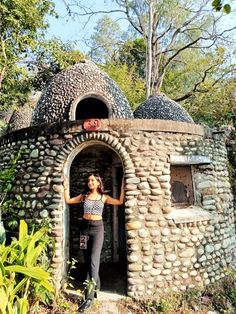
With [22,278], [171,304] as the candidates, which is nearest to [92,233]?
[22,278]

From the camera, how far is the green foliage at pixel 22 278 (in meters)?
4.23

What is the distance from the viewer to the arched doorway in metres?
7.52

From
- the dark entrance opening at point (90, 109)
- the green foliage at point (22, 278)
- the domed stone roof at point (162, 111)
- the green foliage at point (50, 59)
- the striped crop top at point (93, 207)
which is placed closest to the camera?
the green foliage at point (22, 278)

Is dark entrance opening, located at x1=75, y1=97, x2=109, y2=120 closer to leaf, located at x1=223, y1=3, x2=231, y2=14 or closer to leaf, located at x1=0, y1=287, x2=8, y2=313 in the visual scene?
leaf, located at x1=0, y1=287, x2=8, y2=313

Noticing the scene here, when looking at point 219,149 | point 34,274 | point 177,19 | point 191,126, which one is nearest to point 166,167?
point 191,126

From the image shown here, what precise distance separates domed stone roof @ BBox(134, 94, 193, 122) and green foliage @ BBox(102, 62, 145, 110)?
9.81m

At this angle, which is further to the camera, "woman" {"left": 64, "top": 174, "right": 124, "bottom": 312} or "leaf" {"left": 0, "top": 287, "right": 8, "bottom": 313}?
"woman" {"left": 64, "top": 174, "right": 124, "bottom": 312}

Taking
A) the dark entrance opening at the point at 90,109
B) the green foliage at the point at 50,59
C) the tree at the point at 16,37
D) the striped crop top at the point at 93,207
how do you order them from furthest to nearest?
the green foliage at the point at 50,59 → the tree at the point at 16,37 → the dark entrance opening at the point at 90,109 → the striped crop top at the point at 93,207

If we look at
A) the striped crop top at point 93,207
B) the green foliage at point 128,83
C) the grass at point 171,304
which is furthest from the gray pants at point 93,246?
the green foliage at point 128,83

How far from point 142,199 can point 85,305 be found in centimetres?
205

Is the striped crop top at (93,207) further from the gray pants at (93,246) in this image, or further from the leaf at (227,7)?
the leaf at (227,7)

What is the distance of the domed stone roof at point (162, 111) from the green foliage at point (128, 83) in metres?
9.81

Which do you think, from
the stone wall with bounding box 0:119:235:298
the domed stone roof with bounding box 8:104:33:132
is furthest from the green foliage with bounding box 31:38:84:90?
the stone wall with bounding box 0:119:235:298

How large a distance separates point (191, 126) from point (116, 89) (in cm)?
221
